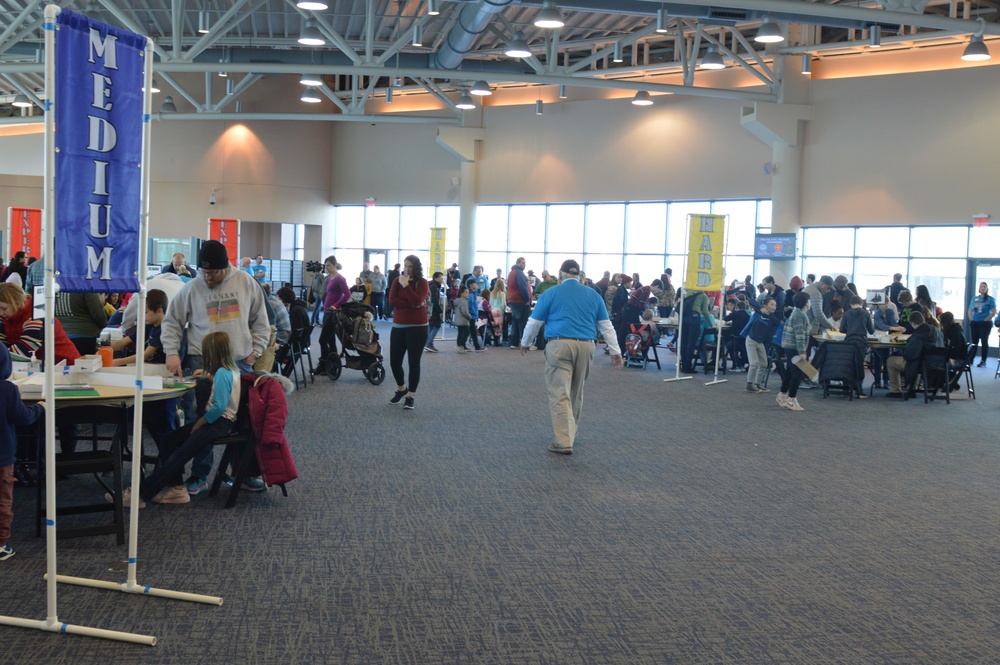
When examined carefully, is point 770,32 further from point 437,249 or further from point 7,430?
point 7,430

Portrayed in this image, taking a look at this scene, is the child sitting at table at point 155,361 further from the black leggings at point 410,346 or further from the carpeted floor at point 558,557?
the black leggings at point 410,346

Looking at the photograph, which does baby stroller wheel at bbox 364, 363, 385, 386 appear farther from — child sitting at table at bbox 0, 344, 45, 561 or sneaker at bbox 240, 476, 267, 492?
child sitting at table at bbox 0, 344, 45, 561

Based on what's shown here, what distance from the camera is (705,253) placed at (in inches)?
484

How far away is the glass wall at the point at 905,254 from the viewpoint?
17625mm

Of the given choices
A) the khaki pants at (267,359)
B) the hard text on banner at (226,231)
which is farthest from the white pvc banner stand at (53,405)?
the hard text on banner at (226,231)

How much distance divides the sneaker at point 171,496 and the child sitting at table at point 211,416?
0.20 feet

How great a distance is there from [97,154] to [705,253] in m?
9.70

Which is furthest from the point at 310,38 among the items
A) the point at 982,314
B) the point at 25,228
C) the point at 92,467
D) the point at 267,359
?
the point at 982,314

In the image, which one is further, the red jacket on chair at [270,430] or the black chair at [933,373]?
the black chair at [933,373]

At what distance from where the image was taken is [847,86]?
61.1 ft

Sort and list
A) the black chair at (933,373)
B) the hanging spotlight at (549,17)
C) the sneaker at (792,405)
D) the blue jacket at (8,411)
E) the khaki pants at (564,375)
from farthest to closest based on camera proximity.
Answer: the hanging spotlight at (549,17)
the black chair at (933,373)
the sneaker at (792,405)
the khaki pants at (564,375)
the blue jacket at (8,411)

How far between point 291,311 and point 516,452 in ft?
13.8

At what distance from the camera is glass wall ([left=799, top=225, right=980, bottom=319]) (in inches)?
694

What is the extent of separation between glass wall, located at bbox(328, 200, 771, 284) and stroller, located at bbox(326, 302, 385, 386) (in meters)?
10.8
